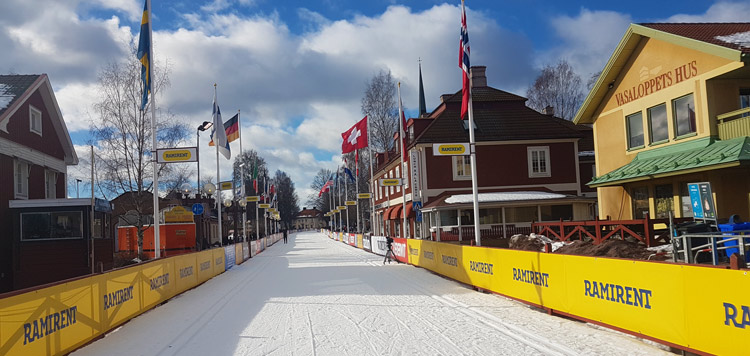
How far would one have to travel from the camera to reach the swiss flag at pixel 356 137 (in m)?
31.2

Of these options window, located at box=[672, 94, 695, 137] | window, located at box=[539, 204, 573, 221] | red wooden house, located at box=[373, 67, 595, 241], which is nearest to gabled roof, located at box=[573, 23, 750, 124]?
window, located at box=[672, 94, 695, 137]

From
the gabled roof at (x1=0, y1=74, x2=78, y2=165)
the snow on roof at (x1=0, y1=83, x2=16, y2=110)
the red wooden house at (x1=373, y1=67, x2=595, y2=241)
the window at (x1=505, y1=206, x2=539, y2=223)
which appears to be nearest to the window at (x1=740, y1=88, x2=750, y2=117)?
the red wooden house at (x1=373, y1=67, x2=595, y2=241)

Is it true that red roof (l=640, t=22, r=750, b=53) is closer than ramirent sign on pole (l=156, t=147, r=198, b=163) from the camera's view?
No

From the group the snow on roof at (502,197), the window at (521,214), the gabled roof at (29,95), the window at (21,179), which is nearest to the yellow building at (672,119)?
the snow on roof at (502,197)

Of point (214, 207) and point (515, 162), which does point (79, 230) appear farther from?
point (214, 207)

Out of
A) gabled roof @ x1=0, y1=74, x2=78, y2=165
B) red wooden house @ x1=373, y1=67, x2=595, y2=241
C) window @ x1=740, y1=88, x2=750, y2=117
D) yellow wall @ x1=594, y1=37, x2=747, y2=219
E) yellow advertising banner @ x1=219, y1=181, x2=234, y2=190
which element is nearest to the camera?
yellow wall @ x1=594, y1=37, x2=747, y2=219

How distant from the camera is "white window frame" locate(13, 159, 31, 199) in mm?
22469

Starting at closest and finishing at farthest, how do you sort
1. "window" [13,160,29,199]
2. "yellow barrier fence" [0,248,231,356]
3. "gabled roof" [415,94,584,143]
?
"yellow barrier fence" [0,248,231,356]
"window" [13,160,29,199]
"gabled roof" [415,94,584,143]

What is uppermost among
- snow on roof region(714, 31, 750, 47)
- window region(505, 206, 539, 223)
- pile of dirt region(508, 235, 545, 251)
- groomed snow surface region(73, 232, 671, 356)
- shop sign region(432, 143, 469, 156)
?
snow on roof region(714, 31, 750, 47)

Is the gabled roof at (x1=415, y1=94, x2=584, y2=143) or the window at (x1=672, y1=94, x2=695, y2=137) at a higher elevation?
the gabled roof at (x1=415, y1=94, x2=584, y2=143)

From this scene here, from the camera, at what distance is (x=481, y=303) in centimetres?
1266

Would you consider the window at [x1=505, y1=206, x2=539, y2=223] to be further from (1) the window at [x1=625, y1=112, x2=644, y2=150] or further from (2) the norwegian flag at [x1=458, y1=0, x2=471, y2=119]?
(2) the norwegian flag at [x1=458, y1=0, x2=471, y2=119]

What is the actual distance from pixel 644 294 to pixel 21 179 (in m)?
23.6

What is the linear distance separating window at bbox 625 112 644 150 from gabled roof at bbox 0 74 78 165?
2332 centimetres
